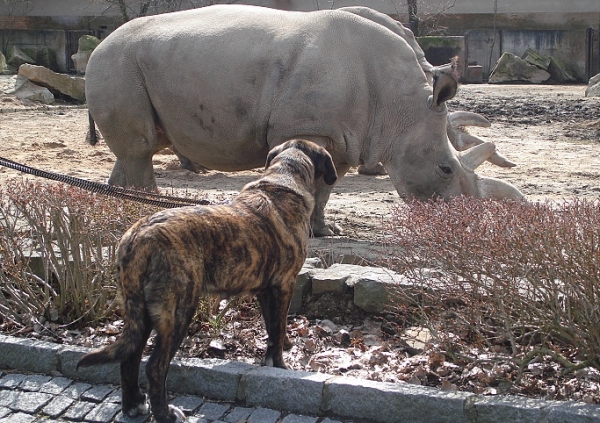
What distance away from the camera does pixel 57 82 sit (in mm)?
21031

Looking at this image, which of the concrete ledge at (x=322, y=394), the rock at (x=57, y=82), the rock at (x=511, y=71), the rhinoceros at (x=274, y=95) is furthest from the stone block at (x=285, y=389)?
the rock at (x=511, y=71)

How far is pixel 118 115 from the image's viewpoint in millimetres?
8930

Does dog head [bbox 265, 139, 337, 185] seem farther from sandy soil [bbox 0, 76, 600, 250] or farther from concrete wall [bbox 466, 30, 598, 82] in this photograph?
concrete wall [bbox 466, 30, 598, 82]

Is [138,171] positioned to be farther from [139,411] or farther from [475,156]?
[139,411]

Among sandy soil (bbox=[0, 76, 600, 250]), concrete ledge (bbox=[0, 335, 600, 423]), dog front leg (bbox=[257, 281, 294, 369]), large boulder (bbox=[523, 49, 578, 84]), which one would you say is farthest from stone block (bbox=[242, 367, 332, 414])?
large boulder (bbox=[523, 49, 578, 84])

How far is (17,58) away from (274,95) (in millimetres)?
21186

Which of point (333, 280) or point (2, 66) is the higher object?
point (333, 280)

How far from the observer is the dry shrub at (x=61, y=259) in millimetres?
5730

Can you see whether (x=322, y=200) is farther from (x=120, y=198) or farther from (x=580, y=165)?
(x=580, y=165)

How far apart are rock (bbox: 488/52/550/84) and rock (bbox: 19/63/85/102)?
1395 cm

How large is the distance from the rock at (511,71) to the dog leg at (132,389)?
84.2 ft

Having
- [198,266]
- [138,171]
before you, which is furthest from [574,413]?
[138,171]

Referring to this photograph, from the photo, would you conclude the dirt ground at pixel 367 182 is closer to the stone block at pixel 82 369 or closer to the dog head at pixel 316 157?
the stone block at pixel 82 369

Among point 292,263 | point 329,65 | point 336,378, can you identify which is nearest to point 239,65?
point 329,65
